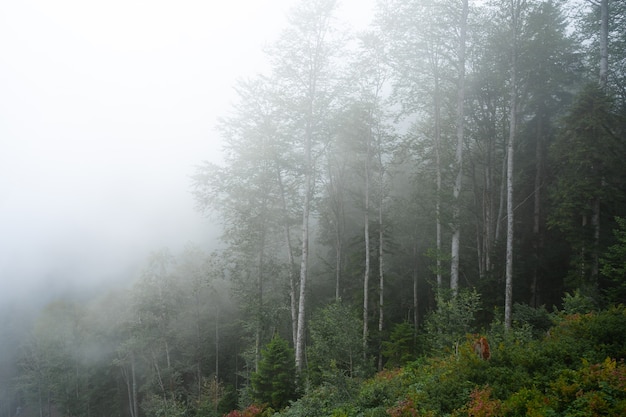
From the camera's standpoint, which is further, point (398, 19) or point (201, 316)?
point (201, 316)

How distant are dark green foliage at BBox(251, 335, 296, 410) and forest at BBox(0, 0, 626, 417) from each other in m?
0.07

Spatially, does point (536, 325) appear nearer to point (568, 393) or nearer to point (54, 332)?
point (568, 393)

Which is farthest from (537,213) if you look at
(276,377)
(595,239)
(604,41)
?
(276,377)

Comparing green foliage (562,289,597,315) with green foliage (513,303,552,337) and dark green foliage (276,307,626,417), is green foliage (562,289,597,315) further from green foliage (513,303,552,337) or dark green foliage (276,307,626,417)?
dark green foliage (276,307,626,417)

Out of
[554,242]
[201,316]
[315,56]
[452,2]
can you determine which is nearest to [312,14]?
[315,56]

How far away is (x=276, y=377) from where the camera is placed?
1176 cm

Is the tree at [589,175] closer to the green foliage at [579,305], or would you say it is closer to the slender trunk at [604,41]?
the slender trunk at [604,41]

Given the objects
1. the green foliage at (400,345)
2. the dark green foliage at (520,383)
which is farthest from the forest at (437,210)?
the green foliage at (400,345)

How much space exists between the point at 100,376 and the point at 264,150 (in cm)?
3662

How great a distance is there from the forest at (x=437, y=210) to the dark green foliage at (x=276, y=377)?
0.23 ft

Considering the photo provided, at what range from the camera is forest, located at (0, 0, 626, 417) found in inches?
321

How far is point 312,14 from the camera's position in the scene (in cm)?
1430

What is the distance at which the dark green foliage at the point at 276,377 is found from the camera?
11.6 metres

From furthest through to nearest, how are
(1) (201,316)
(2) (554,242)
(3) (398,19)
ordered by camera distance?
1. (1) (201,316)
2. (2) (554,242)
3. (3) (398,19)
